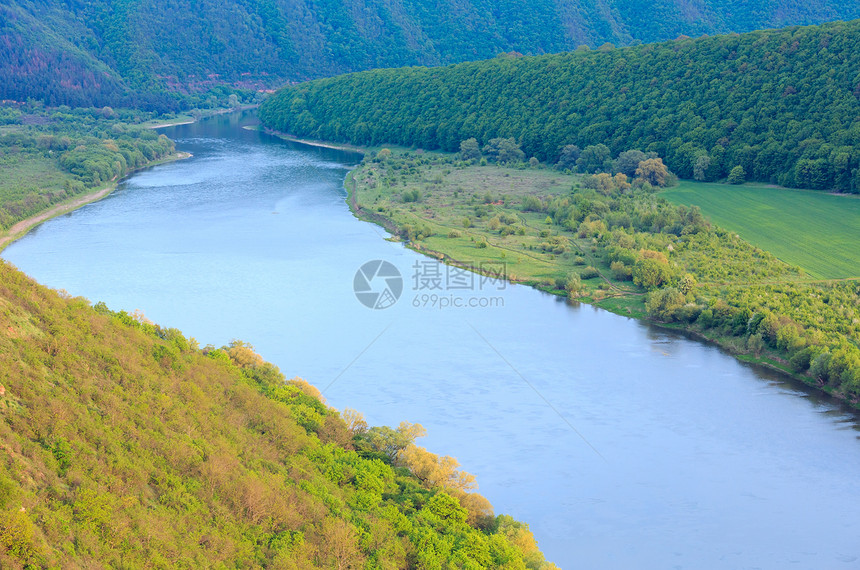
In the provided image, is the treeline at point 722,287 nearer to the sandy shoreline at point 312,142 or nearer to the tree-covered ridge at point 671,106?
the tree-covered ridge at point 671,106

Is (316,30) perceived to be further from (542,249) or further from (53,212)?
(542,249)

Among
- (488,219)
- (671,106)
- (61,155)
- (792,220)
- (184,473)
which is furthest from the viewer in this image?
(61,155)

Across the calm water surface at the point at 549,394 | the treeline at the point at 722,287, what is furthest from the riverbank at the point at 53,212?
the treeline at the point at 722,287

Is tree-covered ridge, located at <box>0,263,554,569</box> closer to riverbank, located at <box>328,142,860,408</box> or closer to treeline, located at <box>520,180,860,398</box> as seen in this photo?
treeline, located at <box>520,180,860,398</box>

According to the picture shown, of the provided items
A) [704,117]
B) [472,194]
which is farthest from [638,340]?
[704,117]

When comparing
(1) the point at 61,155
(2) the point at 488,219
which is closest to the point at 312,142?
(1) the point at 61,155

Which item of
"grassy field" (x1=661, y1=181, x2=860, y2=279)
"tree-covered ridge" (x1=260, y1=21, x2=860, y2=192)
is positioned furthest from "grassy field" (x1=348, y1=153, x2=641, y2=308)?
"grassy field" (x1=661, y1=181, x2=860, y2=279)
